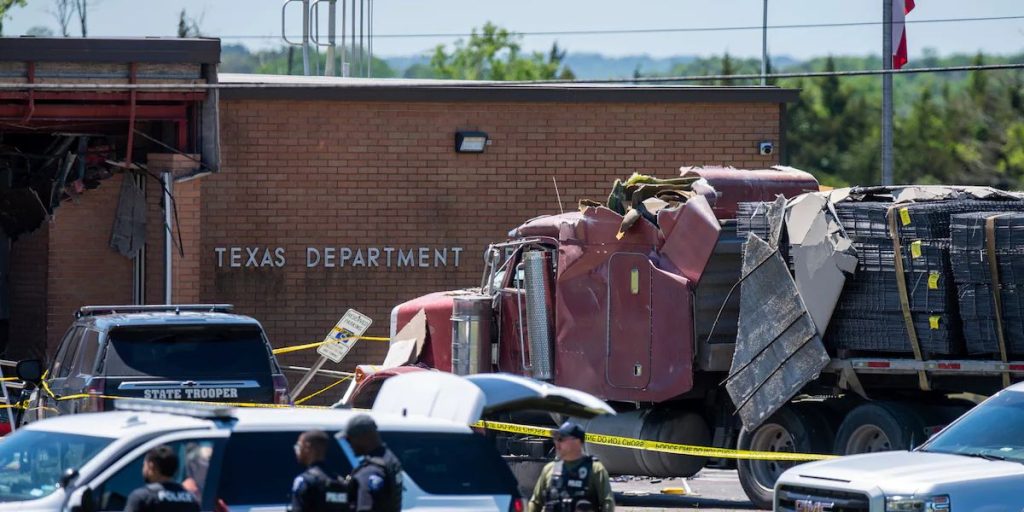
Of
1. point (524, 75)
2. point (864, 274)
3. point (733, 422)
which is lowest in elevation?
point (733, 422)

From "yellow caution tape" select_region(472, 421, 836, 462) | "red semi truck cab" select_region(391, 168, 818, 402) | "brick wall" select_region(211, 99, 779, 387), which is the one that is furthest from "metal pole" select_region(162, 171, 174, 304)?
"yellow caution tape" select_region(472, 421, 836, 462)

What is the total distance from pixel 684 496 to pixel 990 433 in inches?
214

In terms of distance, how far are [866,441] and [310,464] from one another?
6773 millimetres

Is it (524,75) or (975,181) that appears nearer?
(975,181)

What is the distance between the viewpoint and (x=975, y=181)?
7731 centimetres

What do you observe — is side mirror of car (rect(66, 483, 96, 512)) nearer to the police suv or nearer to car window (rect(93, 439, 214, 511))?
car window (rect(93, 439, 214, 511))

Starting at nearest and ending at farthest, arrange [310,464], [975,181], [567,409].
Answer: [310,464] < [567,409] < [975,181]

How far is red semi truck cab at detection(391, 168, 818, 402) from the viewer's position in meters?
13.7

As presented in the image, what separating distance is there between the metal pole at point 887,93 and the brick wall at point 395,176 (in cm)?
157

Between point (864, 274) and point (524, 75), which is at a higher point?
point (524, 75)

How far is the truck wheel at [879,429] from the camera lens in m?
12.1

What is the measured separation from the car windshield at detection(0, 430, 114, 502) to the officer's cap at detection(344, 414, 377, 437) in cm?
132

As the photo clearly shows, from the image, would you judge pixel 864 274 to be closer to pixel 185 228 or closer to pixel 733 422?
pixel 733 422

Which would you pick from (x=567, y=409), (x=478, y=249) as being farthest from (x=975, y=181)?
(x=567, y=409)
